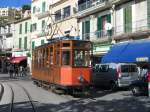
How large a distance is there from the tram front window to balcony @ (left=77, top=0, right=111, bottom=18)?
53.2 ft

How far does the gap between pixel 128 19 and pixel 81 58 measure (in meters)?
13.6

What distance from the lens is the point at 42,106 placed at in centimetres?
1833

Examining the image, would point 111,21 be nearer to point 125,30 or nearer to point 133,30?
point 125,30

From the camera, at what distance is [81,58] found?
2314cm

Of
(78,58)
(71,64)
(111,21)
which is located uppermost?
(111,21)

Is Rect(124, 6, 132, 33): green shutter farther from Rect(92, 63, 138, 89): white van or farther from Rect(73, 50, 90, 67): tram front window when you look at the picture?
Rect(73, 50, 90, 67): tram front window

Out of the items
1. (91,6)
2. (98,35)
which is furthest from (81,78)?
(91,6)

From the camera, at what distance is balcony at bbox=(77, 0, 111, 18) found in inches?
1568

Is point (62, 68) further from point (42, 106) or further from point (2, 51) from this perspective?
point (2, 51)

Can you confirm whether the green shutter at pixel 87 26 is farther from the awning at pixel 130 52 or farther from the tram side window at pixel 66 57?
the tram side window at pixel 66 57

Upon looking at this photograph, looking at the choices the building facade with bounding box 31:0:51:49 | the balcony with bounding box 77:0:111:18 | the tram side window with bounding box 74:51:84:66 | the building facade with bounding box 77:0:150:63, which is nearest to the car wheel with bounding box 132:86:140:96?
the tram side window with bounding box 74:51:84:66

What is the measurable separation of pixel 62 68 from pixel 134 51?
8.25 metres

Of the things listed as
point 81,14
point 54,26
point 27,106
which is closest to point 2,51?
point 54,26

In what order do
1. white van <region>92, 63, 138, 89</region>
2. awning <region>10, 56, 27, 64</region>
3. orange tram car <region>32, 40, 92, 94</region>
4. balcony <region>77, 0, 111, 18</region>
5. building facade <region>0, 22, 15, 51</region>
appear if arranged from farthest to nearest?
building facade <region>0, 22, 15, 51</region> → awning <region>10, 56, 27, 64</region> → balcony <region>77, 0, 111, 18</region> → white van <region>92, 63, 138, 89</region> → orange tram car <region>32, 40, 92, 94</region>
